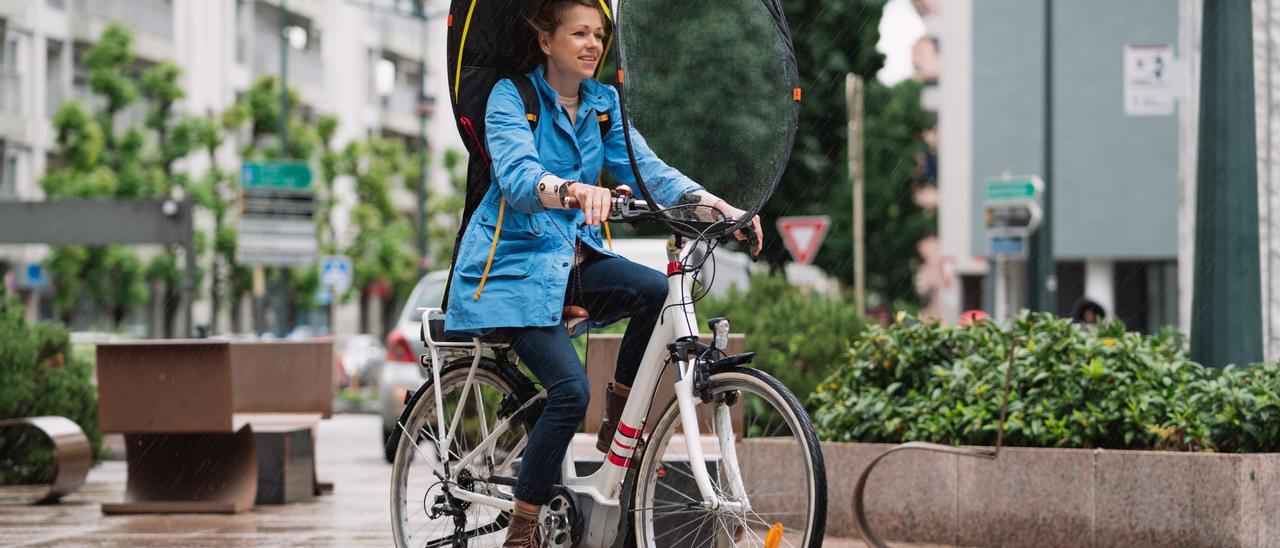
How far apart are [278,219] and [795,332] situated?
12.4m

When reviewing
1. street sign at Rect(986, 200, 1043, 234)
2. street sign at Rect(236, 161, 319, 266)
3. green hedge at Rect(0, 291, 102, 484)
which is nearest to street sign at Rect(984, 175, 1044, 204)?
street sign at Rect(986, 200, 1043, 234)

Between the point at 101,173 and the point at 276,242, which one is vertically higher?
the point at 101,173

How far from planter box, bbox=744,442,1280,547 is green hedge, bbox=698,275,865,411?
3.33 m

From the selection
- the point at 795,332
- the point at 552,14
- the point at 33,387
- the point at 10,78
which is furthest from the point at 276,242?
the point at 10,78

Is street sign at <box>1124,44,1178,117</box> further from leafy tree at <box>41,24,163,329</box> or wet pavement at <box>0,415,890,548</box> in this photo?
leafy tree at <box>41,24,163,329</box>

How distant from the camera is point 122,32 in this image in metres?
39.5

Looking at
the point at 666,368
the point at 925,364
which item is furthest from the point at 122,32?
the point at 666,368

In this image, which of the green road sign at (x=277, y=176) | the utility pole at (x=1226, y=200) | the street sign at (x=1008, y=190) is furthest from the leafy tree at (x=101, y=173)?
the utility pole at (x=1226, y=200)

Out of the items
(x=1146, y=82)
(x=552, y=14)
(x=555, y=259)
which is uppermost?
(x=1146, y=82)

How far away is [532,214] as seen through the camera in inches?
194

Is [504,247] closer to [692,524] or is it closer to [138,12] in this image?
[692,524]

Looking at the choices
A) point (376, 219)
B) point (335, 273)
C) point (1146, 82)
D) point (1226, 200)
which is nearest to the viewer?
point (1226, 200)

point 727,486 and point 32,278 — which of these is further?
point 32,278

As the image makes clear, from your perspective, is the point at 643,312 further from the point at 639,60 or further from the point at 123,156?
the point at 123,156
